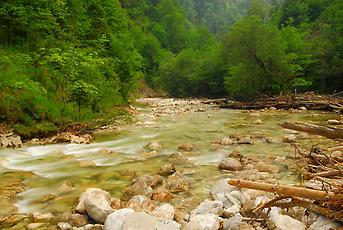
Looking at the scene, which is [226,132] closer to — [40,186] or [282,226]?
[40,186]

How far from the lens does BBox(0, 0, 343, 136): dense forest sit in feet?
52.0

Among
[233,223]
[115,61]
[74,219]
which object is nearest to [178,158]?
[74,219]

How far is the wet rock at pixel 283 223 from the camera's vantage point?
4.71 meters

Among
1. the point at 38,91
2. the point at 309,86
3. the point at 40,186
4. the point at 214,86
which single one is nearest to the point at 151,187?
the point at 40,186

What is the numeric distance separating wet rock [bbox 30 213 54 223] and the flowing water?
307 mm

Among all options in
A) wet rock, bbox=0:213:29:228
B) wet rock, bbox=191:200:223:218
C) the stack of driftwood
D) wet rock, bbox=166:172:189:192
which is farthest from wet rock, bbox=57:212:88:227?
the stack of driftwood

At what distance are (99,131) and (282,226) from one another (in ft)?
44.1

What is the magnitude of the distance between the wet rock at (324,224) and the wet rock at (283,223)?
152mm

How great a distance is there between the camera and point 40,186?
8336 mm

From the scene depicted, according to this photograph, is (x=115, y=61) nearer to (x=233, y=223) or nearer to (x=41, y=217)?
(x=41, y=217)

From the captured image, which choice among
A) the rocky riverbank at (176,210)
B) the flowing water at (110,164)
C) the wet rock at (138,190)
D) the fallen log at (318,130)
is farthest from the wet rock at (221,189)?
the fallen log at (318,130)

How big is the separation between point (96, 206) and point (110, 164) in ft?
14.5

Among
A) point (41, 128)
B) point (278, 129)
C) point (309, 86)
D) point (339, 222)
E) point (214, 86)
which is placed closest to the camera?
point (339, 222)

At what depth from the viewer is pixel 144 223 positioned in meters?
4.95
